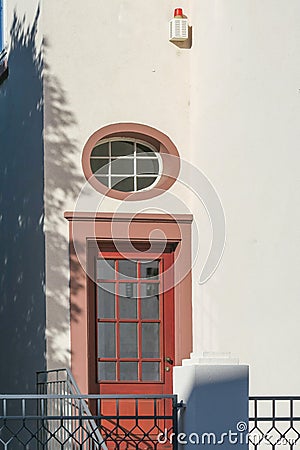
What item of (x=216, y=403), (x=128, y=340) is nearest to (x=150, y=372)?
(x=128, y=340)

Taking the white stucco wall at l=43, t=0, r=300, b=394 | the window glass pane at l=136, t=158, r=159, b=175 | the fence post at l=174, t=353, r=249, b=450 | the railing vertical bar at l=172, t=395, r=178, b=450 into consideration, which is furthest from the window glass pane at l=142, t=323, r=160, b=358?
the fence post at l=174, t=353, r=249, b=450

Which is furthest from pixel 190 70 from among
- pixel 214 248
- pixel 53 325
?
pixel 53 325

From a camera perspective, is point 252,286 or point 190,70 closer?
point 252,286

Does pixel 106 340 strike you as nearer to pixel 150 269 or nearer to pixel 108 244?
pixel 150 269

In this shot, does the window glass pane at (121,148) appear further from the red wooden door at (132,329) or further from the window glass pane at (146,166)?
the red wooden door at (132,329)

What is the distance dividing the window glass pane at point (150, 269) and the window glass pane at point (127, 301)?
0.58 ft

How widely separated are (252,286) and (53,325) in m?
2.51

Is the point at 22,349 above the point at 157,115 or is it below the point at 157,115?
below

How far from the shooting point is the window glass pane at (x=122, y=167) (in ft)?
37.6

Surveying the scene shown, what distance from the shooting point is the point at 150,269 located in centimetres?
1132

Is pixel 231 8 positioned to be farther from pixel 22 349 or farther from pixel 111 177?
pixel 22 349

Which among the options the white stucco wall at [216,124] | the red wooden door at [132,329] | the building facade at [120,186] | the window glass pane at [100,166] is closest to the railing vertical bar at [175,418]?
the white stucco wall at [216,124]

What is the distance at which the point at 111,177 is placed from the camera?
37.4 feet

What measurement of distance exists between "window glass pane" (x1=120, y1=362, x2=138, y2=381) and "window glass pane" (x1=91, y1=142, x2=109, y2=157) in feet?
7.35
